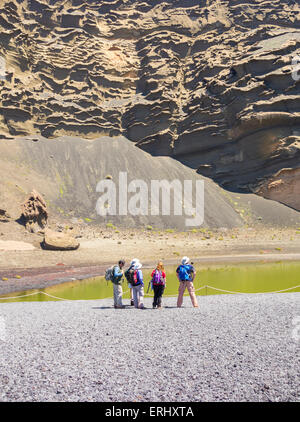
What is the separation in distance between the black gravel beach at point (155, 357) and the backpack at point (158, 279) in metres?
1.54

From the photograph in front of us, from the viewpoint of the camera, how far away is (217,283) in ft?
68.4

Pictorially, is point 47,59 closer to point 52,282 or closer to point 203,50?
point 203,50

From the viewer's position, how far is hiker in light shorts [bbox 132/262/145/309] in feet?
39.0

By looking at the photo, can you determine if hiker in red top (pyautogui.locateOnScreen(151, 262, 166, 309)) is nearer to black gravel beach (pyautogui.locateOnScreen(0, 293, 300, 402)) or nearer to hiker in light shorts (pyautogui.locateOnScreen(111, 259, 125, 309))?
hiker in light shorts (pyautogui.locateOnScreen(111, 259, 125, 309))

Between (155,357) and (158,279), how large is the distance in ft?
18.6

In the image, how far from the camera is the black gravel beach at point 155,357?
481cm
